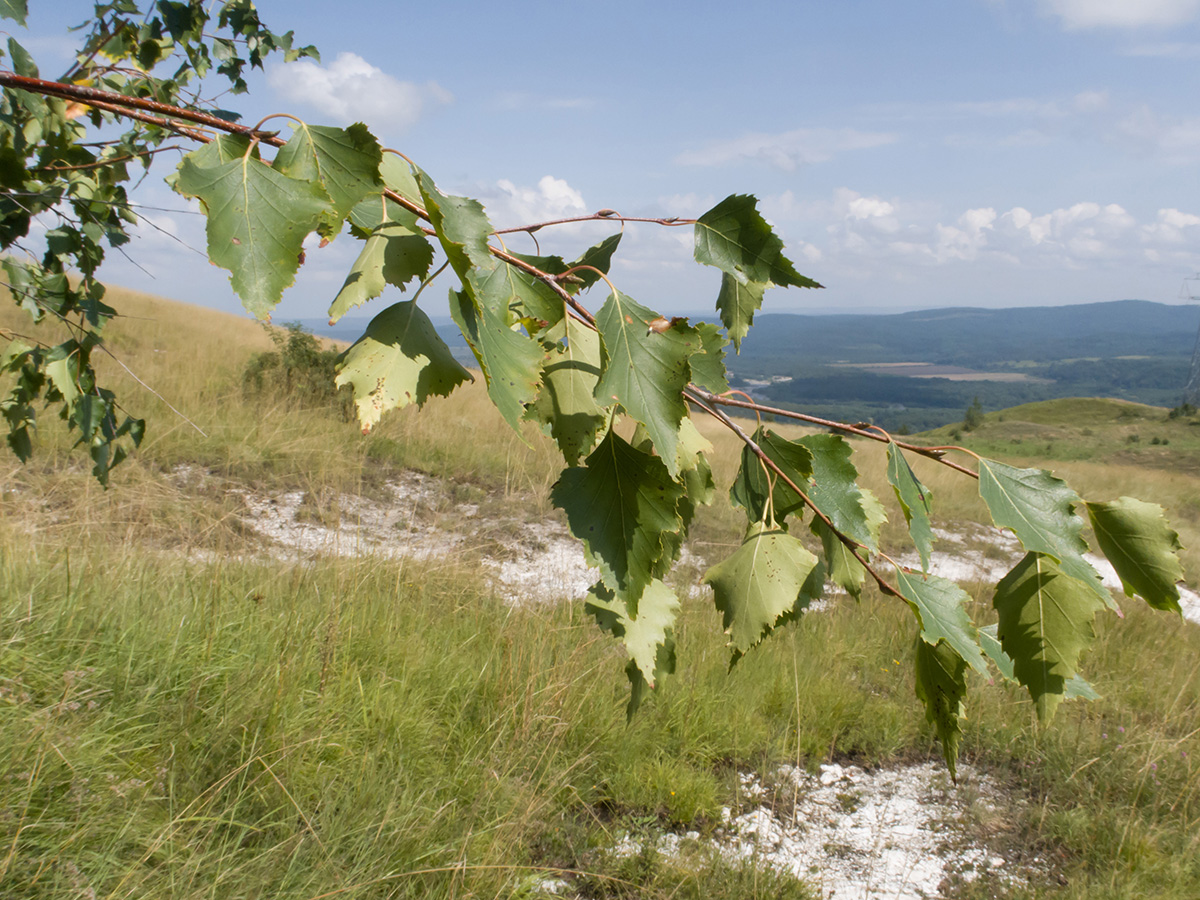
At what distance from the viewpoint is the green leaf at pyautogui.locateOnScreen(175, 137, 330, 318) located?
0.41 m

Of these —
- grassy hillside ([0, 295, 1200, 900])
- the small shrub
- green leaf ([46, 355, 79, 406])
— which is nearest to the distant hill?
the small shrub

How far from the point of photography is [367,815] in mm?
1972

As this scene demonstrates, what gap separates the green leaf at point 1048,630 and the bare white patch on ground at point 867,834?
2.01m

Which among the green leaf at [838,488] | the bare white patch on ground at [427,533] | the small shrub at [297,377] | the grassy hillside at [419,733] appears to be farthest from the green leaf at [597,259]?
the small shrub at [297,377]

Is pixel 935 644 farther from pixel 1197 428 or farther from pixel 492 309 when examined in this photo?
pixel 1197 428

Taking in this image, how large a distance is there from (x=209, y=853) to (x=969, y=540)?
332 inches

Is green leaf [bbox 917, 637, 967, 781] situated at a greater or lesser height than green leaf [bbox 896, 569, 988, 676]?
lesser

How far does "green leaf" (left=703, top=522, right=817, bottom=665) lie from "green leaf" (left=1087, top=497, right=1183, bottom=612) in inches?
8.8

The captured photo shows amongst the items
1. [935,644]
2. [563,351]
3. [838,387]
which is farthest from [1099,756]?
[838,387]

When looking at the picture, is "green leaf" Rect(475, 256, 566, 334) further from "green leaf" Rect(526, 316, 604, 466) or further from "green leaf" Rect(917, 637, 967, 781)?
"green leaf" Rect(917, 637, 967, 781)

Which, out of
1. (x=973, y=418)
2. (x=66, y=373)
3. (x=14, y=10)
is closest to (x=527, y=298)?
(x=14, y=10)

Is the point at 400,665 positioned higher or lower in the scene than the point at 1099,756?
higher

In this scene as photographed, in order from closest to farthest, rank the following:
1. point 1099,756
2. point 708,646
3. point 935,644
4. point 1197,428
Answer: point 935,644
point 1099,756
point 708,646
point 1197,428

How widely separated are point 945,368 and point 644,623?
16646cm
